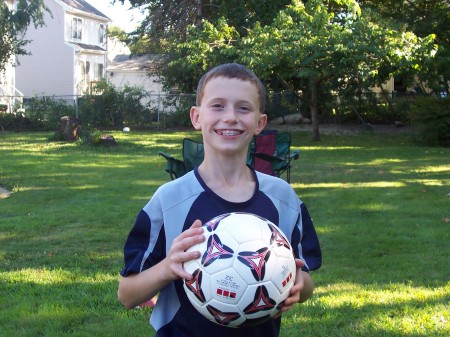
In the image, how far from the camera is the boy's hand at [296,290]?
7.14ft

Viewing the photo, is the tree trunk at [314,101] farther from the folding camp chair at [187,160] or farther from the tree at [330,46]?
the folding camp chair at [187,160]

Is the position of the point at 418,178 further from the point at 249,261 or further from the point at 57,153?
the point at 249,261

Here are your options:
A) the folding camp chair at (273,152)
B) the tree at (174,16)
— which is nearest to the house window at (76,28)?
the tree at (174,16)

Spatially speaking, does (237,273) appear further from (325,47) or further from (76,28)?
(76,28)

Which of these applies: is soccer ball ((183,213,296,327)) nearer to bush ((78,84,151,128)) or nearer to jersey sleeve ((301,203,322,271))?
jersey sleeve ((301,203,322,271))

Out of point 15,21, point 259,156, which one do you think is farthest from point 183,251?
point 15,21

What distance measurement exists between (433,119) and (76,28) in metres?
29.4

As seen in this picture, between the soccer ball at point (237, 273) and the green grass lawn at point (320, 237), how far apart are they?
2.59 meters

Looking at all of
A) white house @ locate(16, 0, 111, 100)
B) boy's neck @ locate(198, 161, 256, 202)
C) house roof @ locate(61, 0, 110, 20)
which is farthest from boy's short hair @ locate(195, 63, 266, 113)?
house roof @ locate(61, 0, 110, 20)

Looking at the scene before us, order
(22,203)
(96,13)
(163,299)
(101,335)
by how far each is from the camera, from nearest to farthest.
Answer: (163,299) → (101,335) → (22,203) → (96,13)

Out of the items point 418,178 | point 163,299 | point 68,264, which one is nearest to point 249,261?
point 163,299

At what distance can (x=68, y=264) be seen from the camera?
6.47m

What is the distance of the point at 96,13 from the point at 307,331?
43552mm

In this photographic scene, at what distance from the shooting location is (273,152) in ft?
37.4
